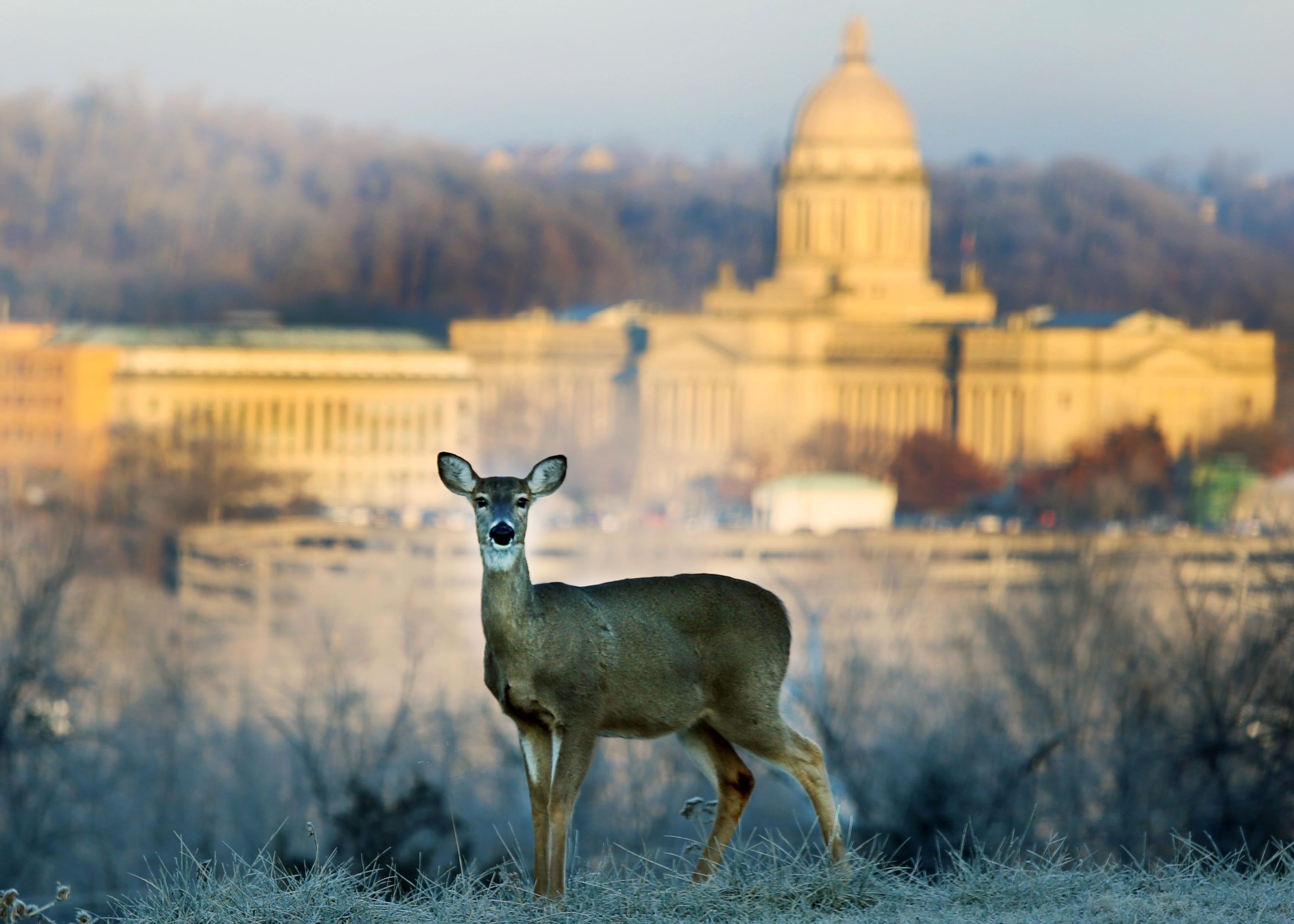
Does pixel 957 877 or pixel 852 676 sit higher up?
pixel 957 877

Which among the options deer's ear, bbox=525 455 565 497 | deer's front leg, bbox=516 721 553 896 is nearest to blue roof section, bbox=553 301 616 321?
deer's front leg, bbox=516 721 553 896

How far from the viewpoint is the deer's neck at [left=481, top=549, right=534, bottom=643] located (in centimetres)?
1359

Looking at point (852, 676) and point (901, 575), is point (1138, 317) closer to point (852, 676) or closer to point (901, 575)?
point (901, 575)

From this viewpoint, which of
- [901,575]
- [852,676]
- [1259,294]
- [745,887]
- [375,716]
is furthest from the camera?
[1259,294]

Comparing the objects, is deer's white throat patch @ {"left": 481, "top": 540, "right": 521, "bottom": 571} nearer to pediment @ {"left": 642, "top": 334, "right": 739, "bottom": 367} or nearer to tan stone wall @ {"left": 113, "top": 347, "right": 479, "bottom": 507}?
tan stone wall @ {"left": 113, "top": 347, "right": 479, "bottom": 507}

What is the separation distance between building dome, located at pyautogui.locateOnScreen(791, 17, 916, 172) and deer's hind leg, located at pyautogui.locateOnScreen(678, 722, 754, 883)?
169 m

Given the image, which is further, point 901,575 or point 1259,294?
point 1259,294

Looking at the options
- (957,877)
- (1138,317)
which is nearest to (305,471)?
(1138,317)

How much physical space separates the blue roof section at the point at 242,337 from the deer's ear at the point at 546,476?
142m

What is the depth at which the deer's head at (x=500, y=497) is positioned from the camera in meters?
13.3

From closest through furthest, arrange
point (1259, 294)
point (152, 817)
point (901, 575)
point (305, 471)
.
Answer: point (152, 817), point (901, 575), point (1259, 294), point (305, 471)

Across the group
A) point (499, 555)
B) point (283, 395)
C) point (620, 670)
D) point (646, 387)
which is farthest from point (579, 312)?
point (499, 555)

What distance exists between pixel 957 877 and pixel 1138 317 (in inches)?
5391

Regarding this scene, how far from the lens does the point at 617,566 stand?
95875 millimetres
